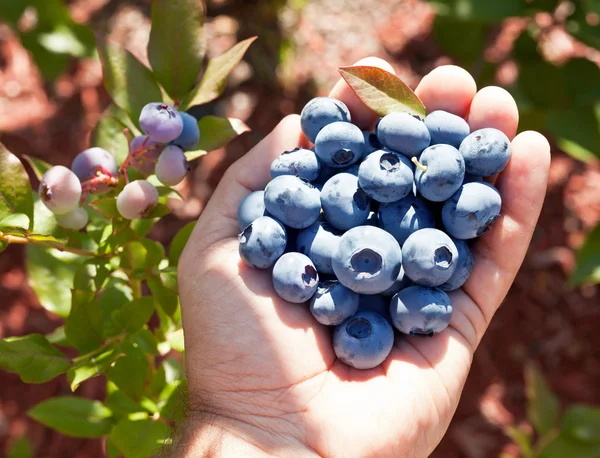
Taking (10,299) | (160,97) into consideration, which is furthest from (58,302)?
(10,299)

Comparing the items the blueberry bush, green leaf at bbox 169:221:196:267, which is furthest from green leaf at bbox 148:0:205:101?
green leaf at bbox 169:221:196:267

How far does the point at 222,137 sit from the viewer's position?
135cm

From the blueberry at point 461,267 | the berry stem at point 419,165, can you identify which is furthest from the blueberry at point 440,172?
the blueberry at point 461,267

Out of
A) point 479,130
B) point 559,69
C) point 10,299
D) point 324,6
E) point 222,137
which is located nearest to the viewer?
point 222,137

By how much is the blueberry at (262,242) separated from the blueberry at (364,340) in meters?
0.23

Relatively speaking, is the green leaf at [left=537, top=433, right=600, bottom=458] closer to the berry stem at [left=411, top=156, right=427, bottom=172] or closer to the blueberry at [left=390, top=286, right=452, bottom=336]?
the blueberry at [left=390, top=286, right=452, bottom=336]

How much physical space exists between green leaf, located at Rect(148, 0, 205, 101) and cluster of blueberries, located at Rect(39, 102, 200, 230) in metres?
0.10

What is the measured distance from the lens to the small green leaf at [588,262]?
2.18 metres

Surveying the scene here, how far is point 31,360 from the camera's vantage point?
4.07 ft

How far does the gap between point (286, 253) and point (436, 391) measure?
0.48m

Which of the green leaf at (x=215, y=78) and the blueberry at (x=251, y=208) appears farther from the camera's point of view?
the blueberry at (x=251, y=208)

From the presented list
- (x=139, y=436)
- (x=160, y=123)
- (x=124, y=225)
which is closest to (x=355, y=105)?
(x=160, y=123)

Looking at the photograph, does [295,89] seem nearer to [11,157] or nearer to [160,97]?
[160,97]

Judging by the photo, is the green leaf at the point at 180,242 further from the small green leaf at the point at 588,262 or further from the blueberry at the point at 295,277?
the small green leaf at the point at 588,262
